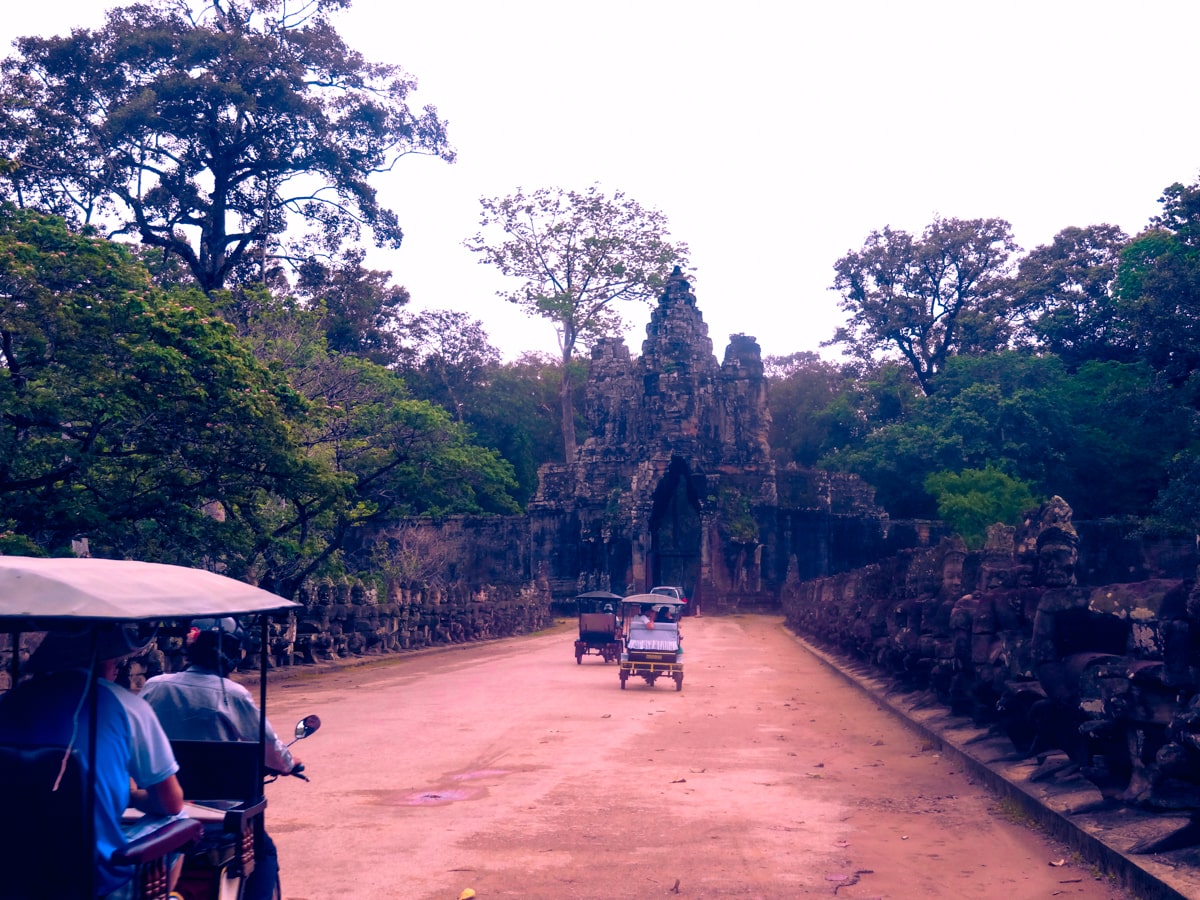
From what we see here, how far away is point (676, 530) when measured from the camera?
175 feet

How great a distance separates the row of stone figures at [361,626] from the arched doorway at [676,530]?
1590 cm

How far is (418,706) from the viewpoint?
16.0 metres

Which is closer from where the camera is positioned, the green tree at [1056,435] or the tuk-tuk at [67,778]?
the tuk-tuk at [67,778]

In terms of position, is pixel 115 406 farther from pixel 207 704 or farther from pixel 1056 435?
pixel 1056 435

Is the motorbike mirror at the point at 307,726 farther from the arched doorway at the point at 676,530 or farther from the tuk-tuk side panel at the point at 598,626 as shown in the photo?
the arched doorway at the point at 676,530

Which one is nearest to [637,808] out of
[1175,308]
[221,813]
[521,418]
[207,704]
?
[207,704]

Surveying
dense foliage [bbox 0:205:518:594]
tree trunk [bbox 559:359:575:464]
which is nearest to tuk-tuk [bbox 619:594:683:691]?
dense foliage [bbox 0:205:518:594]

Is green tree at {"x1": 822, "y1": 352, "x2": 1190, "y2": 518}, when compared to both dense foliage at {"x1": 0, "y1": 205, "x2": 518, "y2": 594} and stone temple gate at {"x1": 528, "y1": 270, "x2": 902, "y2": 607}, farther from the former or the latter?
dense foliage at {"x1": 0, "y1": 205, "x2": 518, "y2": 594}

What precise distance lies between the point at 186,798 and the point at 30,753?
175cm

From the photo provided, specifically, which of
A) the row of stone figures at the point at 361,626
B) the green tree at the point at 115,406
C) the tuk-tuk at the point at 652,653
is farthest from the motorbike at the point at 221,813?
the tuk-tuk at the point at 652,653

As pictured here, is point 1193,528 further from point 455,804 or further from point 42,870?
point 42,870

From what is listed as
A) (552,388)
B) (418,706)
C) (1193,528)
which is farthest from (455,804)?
(552,388)

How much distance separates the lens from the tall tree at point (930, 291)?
2131 inches

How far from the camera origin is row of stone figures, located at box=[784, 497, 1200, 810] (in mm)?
6855
